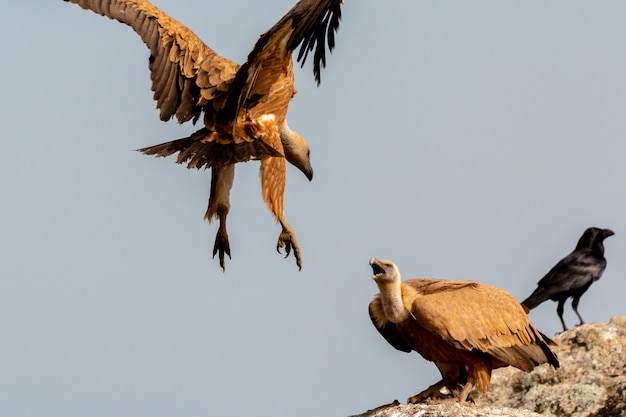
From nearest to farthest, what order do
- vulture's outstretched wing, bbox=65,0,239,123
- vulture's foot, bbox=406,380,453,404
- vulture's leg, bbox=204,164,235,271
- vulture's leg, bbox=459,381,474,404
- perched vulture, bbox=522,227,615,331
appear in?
1. vulture's leg, bbox=459,381,474,404
2. vulture's foot, bbox=406,380,453,404
3. vulture's outstretched wing, bbox=65,0,239,123
4. vulture's leg, bbox=204,164,235,271
5. perched vulture, bbox=522,227,615,331

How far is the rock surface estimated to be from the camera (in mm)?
11719

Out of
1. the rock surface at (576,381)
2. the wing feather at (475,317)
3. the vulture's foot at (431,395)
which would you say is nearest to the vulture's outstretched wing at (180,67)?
the wing feather at (475,317)

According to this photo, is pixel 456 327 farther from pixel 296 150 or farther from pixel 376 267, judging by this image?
pixel 296 150

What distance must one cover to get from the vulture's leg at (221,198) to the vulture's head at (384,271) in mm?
2003

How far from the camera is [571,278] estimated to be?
16.7m

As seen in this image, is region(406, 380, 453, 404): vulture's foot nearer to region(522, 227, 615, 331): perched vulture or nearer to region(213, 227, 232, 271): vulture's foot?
region(213, 227, 232, 271): vulture's foot

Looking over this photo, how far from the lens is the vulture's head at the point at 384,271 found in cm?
1034

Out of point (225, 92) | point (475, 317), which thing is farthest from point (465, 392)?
point (225, 92)

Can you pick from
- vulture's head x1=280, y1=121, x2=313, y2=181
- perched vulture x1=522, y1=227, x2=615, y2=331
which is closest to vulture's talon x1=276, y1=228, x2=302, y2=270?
vulture's head x1=280, y1=121, x2=313, y2=181

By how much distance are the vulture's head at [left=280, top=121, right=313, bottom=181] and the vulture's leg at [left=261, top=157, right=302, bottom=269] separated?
0.48m

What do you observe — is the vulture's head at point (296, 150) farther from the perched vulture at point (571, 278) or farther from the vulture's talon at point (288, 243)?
the perched vulture at point (571, 278)

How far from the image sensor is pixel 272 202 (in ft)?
38.8

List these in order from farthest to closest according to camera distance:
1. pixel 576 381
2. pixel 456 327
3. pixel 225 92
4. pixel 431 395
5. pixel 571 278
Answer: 1. pixel 571 278
2. pixel 576 381
3. pixel 225 92
4. pixel 431 395
5. pixel 456 327

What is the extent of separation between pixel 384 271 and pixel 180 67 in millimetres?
2613
